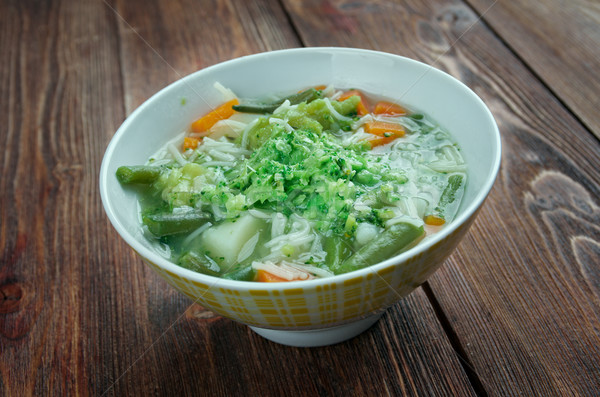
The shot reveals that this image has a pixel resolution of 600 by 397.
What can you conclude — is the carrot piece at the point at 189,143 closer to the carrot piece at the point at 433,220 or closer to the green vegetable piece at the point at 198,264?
the green vegetable piece at the point at 198,264

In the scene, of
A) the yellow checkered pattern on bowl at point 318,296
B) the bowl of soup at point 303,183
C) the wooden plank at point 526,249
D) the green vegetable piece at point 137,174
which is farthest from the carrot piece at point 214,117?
the wooden plank at point 526,249

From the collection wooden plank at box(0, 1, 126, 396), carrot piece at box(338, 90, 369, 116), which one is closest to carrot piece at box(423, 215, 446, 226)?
carrot piece at box(338, 90, 369, 116)

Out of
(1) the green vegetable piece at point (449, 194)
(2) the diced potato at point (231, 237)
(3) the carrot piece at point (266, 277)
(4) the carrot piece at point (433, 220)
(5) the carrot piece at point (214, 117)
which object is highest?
(1) the green vegetable piece at point (449, 194)

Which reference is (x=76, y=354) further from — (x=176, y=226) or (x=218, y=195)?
(x=218, y=195)

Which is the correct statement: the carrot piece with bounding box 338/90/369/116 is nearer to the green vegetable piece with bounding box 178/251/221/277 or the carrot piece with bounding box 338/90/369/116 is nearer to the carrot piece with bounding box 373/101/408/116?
the carrot piece with bounding box 373/101/408/116

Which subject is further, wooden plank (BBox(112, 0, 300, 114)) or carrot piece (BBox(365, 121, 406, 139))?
wooden plank (BBox(112, 0, 300, 114))

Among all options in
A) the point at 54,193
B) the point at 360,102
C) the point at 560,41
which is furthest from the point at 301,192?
the point at 560,41

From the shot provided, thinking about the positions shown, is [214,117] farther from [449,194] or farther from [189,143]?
[449,194]
